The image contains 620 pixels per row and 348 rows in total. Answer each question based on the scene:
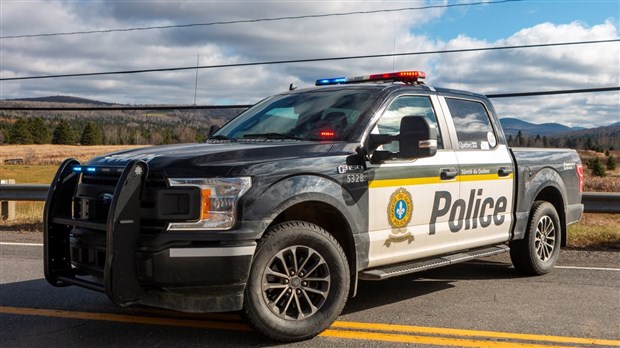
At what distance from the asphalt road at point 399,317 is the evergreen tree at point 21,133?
9080 cm

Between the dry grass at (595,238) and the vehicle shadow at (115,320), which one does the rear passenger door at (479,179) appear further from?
the dry grass at (595,238)

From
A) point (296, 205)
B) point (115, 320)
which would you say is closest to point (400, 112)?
point (296, 205)

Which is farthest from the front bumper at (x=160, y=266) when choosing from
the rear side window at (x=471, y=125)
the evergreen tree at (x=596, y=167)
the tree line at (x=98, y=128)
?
→ the evergreen tree at (x=596, y=167)

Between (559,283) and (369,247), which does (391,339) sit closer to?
(369,247)

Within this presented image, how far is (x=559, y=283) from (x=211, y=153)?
13.5 feet

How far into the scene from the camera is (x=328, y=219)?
471cm

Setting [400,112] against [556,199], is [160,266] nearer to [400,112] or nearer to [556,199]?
[400,112]

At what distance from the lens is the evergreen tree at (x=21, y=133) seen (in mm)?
88375

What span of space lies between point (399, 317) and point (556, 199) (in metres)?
3.26

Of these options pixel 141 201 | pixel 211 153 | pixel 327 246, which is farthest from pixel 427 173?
pixel 141 201

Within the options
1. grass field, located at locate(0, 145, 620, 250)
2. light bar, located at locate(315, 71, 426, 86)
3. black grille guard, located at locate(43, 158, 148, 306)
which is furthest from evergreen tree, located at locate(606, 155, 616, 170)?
black grille guard, located at locate(43, 158, 148, 306)

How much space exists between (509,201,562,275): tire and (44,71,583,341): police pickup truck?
29cm

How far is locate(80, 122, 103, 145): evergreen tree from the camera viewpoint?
60219 mm

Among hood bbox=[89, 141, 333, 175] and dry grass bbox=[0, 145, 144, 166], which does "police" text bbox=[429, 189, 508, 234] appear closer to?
hood bbox=[89, 141, 333, 175]
